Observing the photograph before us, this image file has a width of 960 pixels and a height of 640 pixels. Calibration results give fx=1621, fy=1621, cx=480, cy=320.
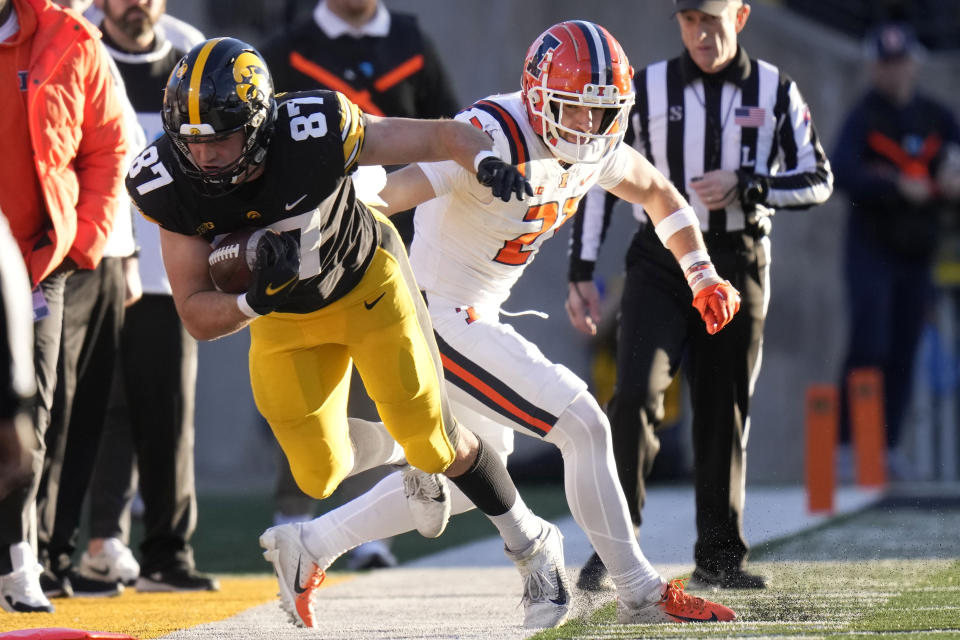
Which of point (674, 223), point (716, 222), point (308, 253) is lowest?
point (716, 222)

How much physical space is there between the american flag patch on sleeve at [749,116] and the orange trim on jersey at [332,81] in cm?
154

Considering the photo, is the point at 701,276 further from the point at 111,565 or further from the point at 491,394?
the point at 111,565

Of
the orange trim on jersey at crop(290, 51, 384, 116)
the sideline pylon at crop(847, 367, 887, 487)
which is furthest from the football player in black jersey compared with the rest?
the sideline pylon at crop(847, 367, 887, 487)

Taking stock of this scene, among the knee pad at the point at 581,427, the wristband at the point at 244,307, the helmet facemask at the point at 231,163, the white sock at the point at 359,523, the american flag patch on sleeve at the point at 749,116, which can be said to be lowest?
the white sock at the point at 359,523

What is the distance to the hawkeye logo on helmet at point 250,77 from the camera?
3701 millimetres

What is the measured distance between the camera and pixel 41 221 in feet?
15.7

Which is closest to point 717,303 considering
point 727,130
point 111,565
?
point 727,130

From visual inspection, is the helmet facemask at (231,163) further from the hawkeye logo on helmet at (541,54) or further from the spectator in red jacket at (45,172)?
the spectator in red jacket at (45,172)

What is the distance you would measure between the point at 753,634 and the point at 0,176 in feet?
8.32

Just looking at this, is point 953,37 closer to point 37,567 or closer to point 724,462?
point 724,462

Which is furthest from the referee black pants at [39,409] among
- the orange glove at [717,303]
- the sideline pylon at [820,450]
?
the sideline pylon at [820,450]

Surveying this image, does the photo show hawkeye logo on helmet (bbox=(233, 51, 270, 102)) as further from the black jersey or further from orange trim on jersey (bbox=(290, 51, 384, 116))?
orange trim on jersey (bbox=(290, 51, 384, 116))

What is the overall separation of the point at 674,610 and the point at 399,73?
283cm

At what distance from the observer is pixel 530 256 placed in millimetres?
4473
